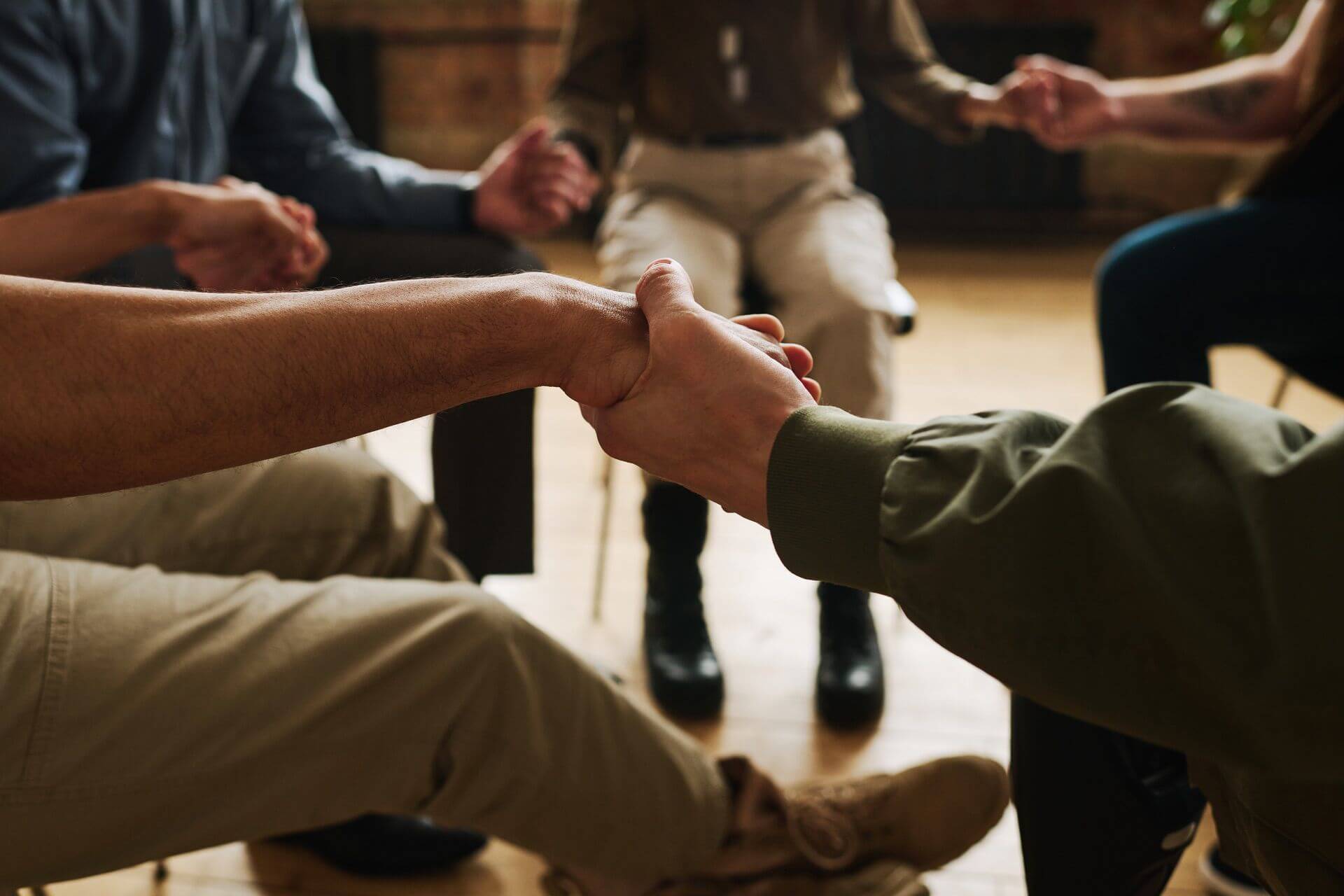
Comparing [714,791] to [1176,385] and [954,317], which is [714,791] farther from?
[954,317]

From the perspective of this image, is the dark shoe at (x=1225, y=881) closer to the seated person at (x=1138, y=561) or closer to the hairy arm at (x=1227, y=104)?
the seated person at (x=1138, y=561)

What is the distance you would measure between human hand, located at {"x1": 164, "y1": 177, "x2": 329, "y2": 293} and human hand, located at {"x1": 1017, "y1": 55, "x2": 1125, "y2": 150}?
1.13 meters

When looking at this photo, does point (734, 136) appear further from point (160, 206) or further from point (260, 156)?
point (160, 206)

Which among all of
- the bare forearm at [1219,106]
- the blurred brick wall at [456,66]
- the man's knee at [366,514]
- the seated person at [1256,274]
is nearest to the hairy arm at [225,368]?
the man's knee at [366,514]

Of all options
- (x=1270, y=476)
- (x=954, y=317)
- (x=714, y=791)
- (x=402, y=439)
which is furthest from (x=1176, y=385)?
(x=954, y=317)

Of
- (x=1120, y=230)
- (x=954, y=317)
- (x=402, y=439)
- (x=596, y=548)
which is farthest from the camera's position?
(x=1120, y=230)

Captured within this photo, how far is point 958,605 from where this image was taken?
604 millimetres

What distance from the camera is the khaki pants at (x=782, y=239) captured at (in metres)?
1.63

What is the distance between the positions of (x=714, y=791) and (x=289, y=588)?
421mm

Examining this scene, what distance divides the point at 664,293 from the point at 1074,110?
1.22 meters

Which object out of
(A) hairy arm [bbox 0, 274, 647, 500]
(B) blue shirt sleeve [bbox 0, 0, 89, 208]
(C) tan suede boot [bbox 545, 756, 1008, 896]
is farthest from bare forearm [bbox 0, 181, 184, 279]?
(C) tan suede boot [bbox 545, 756, 1008, 896]

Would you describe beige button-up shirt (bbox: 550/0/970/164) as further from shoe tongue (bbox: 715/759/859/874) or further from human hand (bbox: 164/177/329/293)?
shoe tongue (bbox: 715/759/859/874)

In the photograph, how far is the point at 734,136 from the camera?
6.59 feet

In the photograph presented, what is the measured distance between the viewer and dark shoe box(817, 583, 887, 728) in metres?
1.57
